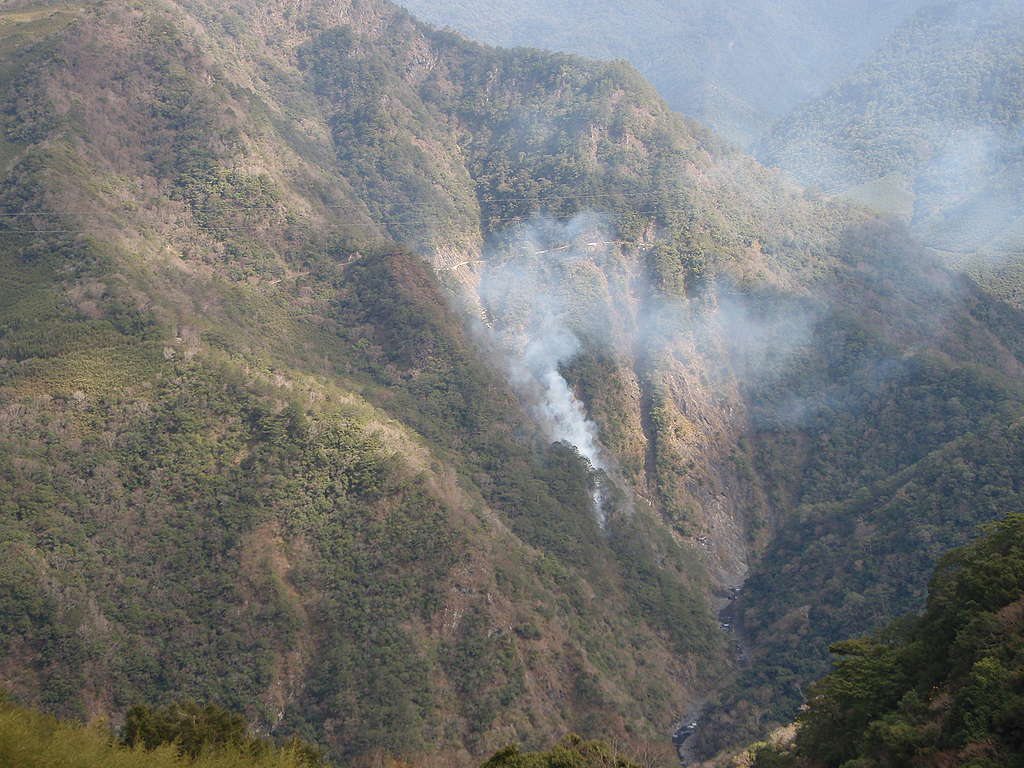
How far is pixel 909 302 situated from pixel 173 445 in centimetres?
9568

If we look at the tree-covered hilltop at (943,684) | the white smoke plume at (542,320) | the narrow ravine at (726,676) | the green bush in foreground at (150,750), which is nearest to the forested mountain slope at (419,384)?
the white smoke plume at (542,320)

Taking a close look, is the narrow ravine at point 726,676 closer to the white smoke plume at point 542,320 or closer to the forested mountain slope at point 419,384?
the forested mountain slope at point 419,384

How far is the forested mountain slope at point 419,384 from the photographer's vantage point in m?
66.8

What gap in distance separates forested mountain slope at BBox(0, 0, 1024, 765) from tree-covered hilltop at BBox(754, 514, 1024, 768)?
28065 mm

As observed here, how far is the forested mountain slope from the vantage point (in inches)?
2628

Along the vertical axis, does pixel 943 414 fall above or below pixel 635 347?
below

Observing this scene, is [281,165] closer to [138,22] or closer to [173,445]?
[138,22]

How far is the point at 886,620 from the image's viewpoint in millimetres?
79062

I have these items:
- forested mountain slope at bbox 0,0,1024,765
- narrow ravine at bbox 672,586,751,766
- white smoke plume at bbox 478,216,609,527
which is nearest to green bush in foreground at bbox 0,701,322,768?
forested mountain slope at bbox 0,0,1024,765

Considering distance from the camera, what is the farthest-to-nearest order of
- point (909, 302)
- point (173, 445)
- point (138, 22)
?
point (909, 302) < point (138, 22) < point (173, 445)

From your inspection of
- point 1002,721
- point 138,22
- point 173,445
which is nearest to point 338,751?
point 173,445

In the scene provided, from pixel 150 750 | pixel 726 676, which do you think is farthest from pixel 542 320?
pixel 150 750

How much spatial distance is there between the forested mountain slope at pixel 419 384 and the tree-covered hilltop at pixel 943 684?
28.1 meters

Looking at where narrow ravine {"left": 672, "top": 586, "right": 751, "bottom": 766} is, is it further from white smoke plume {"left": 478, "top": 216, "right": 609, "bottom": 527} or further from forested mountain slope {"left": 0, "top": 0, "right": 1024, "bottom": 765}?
white smoke plume {"left": 478, "top": 216, "right": 609, "bottom": 527}
